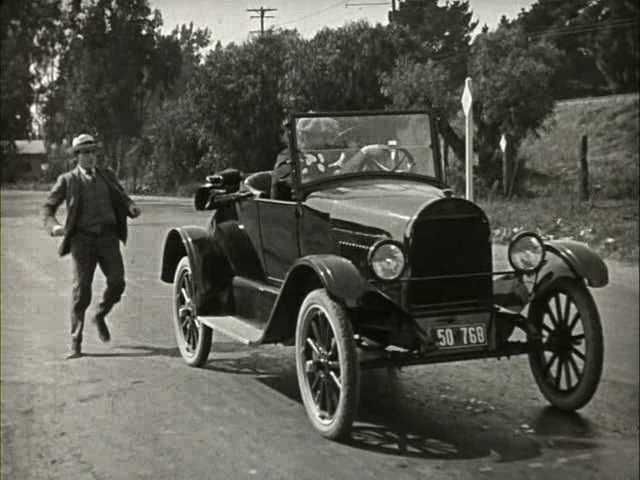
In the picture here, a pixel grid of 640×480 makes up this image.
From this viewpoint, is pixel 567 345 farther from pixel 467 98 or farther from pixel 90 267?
pixel 90 267

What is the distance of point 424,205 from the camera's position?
244 centimetres

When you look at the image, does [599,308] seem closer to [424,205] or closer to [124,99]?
[424,205]

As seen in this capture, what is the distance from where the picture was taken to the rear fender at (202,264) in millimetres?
2160

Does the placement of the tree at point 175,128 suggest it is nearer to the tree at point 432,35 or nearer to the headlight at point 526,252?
the tree at point 432,35

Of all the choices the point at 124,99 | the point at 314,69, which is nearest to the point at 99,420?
the point at 124,99

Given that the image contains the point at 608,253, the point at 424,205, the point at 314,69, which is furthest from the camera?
the point at 424,205

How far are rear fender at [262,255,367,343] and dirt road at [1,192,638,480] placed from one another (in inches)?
9.9

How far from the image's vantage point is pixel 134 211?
1896mm

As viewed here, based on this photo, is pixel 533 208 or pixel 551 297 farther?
pixel 551 297

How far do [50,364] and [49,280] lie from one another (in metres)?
0.18

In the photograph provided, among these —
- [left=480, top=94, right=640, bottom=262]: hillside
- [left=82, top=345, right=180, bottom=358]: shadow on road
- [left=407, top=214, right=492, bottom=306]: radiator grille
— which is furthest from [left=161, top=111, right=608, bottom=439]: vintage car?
[left=480, top=94, right=640, bottom=262]: hillside

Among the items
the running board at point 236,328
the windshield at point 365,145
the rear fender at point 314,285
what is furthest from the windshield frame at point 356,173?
the running board at point 236,328

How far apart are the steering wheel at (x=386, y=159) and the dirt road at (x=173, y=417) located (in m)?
0.48

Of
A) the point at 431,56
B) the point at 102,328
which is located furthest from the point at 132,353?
the point at 431,56
